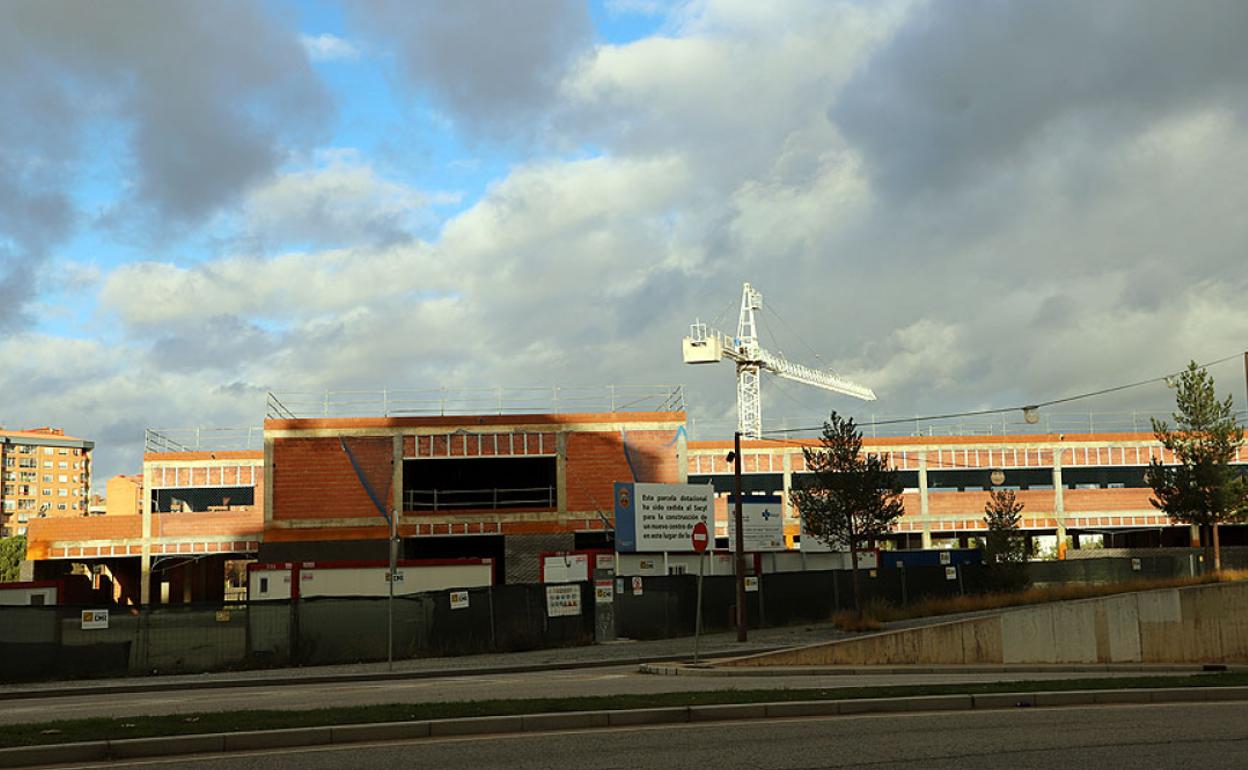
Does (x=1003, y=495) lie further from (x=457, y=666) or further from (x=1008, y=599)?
(x=457, y=666)

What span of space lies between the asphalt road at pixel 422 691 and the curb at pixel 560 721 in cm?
286

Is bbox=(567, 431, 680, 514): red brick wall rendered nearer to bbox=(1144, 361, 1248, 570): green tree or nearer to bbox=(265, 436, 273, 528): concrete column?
bbox=(265, 436, 273, 528): concrete column

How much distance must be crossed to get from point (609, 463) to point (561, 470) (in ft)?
7.06

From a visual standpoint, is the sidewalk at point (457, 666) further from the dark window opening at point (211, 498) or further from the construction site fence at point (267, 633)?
the dark window opening at point (211, 498)

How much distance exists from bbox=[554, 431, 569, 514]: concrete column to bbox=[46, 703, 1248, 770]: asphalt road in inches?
1492

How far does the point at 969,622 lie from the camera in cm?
2741

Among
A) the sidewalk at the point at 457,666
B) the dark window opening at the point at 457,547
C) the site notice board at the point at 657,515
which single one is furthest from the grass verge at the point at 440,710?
the dark window opening at the point at 457,547

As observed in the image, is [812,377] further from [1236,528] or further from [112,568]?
[112,568]

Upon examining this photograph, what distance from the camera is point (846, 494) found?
1451 inches

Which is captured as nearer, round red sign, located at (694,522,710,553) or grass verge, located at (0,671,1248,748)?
grass verge, located at (0,671,1248,748)

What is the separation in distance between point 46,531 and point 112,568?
8.03 metres

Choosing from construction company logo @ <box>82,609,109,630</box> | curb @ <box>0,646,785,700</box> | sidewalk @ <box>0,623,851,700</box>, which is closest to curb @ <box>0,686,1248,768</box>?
curb @ <box>0,646,785,700</box>

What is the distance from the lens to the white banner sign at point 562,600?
32616 millimetres

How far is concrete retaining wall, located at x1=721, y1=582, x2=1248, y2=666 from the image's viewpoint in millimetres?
25828
